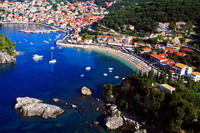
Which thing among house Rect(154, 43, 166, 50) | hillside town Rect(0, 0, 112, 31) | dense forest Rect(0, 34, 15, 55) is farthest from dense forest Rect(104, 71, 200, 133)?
hillside town Rect(0, 0, 112, 31)

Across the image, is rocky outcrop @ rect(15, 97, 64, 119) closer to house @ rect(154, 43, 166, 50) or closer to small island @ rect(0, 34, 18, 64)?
small island @ rect(0, 34, 18, 64)

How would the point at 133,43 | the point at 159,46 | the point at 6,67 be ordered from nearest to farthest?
1. the point at 6,67
2. the point at 159,46
3. the point at 133,43

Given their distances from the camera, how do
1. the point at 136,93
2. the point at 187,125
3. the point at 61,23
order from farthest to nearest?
the point at 61,23, the point at 136,93, the point at 187,125

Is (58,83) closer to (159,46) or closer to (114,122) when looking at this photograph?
(114,122)

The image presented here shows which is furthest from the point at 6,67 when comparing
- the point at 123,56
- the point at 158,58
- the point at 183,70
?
the point at 183,70

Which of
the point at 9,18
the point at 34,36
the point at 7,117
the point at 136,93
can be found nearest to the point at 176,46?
the point at 136,93

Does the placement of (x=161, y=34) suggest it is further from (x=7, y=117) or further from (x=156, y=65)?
(x=7, y=117)

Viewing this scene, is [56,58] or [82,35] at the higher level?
[82,35]

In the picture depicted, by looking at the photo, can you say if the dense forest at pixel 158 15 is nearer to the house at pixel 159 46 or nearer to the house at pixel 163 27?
the house at pixel 163 27
